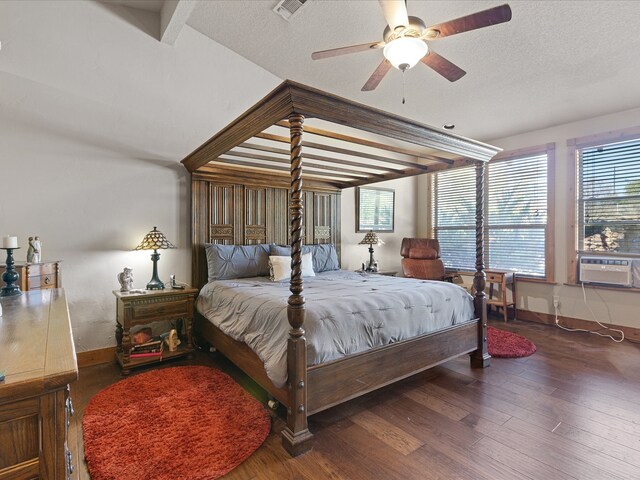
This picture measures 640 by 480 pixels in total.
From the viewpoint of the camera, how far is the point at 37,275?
245 centimetres

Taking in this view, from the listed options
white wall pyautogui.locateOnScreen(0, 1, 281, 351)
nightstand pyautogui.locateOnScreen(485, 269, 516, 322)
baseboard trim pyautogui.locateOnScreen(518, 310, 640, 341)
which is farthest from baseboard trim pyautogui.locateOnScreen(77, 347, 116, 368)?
baseboard trim pyautogui.locateOnScreen(518, 310, 640, 341)

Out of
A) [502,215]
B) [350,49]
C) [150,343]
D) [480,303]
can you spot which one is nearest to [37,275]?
[150,343]

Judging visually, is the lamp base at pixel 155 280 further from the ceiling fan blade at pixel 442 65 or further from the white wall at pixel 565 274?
the white wall at pixel 565 274

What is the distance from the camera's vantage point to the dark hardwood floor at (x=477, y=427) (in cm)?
172

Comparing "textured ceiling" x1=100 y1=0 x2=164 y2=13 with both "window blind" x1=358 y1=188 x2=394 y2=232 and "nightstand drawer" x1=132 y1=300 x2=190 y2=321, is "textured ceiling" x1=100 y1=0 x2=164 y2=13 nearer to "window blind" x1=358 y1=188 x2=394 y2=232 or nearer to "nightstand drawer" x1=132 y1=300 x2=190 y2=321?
"nightstand drawer" x1=132 y1=300 x2=190 y2=321

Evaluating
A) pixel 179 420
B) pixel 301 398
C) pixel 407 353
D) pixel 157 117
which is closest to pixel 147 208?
pixel 157 117

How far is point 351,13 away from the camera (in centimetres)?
298

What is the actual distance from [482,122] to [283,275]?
140 inches

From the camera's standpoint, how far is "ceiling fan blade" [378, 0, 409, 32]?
188cm

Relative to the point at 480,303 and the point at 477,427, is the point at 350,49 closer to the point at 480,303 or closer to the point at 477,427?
the point at 480,303

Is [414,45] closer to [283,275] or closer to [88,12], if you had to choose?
[283,275]

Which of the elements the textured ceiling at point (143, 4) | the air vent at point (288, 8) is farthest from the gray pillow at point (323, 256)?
the textured ceiling at point (143, 4)

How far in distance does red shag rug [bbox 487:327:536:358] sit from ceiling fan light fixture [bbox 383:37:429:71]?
286 cm

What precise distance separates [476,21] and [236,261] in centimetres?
294
